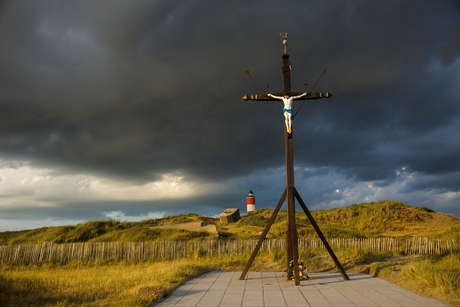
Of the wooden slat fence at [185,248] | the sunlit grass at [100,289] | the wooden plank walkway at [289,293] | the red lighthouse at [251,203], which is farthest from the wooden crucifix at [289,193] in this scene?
the red lighthouse at [251,203]

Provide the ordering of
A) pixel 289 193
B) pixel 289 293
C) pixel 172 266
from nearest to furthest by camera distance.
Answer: pixel 289 293, pixel 289 193, pixel 172 266

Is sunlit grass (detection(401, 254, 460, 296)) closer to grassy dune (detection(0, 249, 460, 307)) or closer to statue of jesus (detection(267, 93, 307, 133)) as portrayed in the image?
grassy dune (detection(0, 249, 460, 307))

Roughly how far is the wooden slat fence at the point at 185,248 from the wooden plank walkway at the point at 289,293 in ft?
15.7

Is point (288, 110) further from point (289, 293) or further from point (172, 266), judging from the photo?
point (172, 266)

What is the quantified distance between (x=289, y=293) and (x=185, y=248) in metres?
8.12

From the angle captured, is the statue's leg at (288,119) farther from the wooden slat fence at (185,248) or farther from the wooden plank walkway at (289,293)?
the wooden slat fence at (185,248)

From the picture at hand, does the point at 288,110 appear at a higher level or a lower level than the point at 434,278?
higher

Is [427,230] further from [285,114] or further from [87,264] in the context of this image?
[87,264]

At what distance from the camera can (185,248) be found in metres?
14.3

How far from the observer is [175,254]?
47.2ft

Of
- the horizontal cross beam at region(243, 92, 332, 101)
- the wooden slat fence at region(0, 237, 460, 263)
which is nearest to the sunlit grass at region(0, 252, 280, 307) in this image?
the wooden slat fence at region(0, 237, 460, 263)

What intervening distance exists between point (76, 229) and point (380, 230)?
21.6m

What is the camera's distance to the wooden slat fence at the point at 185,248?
13789 mm

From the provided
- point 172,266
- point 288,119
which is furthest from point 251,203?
point 288,119
